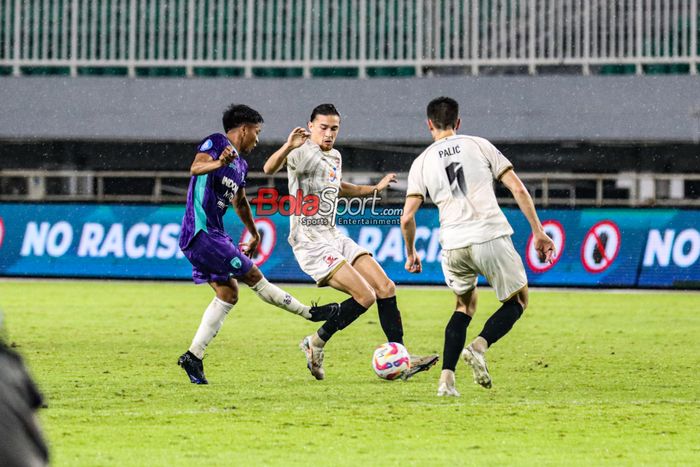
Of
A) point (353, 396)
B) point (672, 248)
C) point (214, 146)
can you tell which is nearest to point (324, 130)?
point (214, 146)

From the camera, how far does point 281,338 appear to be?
1364cm

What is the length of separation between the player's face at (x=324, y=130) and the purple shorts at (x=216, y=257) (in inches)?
46.1

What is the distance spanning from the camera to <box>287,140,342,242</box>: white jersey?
10.1m

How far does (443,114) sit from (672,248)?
1365 centimetres

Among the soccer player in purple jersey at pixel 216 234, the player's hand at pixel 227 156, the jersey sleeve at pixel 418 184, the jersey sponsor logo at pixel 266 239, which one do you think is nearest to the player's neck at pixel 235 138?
the soccer player in purple jersey at pixel 216 234

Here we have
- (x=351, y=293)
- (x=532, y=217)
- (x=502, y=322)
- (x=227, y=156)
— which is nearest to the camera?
(x=532, y=217)

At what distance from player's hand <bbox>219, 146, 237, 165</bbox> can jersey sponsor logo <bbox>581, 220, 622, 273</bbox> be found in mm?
13489

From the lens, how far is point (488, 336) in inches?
342

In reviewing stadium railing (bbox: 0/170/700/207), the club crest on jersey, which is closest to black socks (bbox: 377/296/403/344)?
the club crest on jersey

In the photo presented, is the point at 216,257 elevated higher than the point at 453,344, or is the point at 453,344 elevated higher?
the point at 216,257

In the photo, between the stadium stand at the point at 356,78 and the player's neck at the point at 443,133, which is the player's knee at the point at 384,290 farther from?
the stadium stand at the point at 356,78

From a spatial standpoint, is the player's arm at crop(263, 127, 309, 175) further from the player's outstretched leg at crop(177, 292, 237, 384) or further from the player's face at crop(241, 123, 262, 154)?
the player's outstretched leg at crop(177, 292, 237, 384)

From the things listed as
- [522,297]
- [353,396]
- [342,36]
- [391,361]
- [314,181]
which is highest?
[342,36]

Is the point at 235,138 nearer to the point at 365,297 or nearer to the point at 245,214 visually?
the point at 245,214
